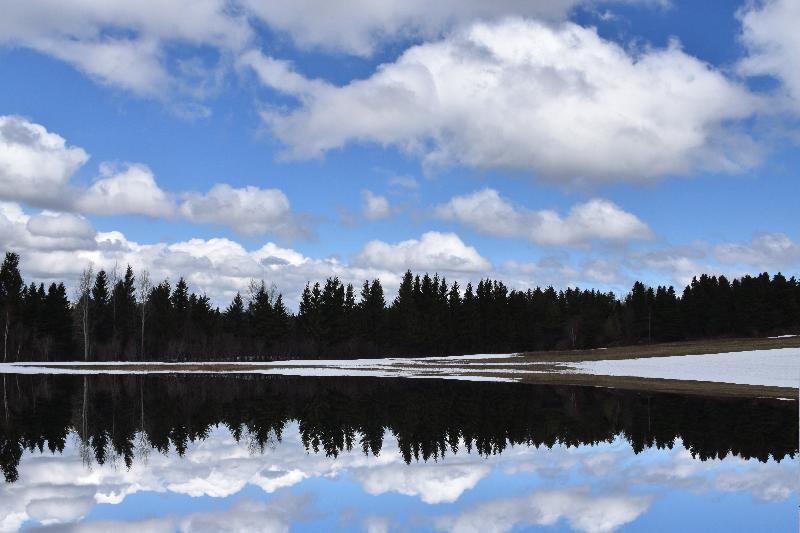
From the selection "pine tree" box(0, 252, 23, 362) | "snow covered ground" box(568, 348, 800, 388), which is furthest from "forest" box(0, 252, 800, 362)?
"snow covered ground" box(568, 348, 800, 388)

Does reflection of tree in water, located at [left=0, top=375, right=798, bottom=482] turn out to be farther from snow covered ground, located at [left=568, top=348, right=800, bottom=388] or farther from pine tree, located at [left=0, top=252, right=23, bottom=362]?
pine tree, located at [left=0, top=252, right=23, bottom=362]

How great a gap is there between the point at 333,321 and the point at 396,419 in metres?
89.0

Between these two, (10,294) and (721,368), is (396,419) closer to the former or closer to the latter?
(721,368)

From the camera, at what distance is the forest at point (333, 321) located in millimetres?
98688

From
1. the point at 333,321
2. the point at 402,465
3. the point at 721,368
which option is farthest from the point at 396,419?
the point at 333,321

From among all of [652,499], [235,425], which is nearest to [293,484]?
[652,499]

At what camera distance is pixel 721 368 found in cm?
5406

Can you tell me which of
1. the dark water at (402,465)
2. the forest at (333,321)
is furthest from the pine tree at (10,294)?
the dark water at (402,465)

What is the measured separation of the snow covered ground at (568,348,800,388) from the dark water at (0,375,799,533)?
47.5 ft

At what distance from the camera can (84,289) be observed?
106 m

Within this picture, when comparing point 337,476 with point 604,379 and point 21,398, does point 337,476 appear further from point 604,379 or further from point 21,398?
point 604,379

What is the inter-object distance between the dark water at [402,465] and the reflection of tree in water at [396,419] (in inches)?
4.3

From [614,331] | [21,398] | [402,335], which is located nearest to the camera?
[21,398]

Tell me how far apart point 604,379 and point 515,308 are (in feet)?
279
